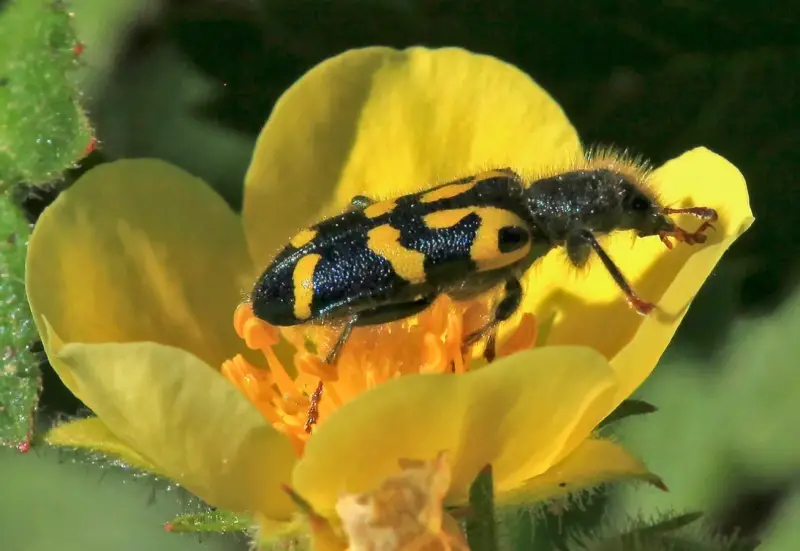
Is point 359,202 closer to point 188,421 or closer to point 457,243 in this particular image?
point 457,243

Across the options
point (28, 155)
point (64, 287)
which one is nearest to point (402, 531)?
point (64, 287)

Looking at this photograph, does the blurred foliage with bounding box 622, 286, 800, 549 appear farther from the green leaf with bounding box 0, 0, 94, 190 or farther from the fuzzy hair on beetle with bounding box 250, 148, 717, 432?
the green leaf with bounding box 0, 0, 94, 190

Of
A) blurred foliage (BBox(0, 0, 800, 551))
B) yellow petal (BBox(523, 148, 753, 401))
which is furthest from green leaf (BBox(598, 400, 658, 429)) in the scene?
blurred foliage (BBox(0, 0, 800, 551))

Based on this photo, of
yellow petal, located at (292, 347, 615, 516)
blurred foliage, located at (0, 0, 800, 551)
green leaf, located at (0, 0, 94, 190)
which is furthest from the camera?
blurred foliage, located at (0, 0, 800, 551)

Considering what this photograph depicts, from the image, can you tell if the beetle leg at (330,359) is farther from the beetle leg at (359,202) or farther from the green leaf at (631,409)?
the green leaf at (631,409)

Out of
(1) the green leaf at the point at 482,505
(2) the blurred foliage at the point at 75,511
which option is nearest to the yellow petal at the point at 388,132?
(1) the green leaf at the point at 482,505

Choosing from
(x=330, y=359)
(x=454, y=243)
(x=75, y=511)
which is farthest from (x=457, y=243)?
(x=75, y=511)

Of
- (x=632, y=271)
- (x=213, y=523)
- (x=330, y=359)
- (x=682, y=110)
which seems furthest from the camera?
(x=682, y=110)
